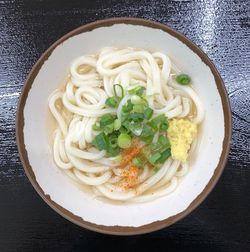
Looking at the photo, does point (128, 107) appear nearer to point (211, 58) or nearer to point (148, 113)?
point (148, 113)

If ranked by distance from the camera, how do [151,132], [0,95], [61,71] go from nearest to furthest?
[151,132]
[61,71]
[0,95]

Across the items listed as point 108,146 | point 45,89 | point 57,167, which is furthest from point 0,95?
point 108,146

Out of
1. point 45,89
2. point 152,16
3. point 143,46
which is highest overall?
point 152,16

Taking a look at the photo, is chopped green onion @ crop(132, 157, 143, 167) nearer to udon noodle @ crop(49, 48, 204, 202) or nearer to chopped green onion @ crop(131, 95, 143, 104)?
udon noodle @ crop(49, 48, 204, 202)

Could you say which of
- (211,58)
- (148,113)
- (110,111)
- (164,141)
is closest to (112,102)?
(110,111)

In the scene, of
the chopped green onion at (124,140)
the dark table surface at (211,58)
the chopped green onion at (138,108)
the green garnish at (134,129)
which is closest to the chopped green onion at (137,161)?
the green garnish at (134,129)

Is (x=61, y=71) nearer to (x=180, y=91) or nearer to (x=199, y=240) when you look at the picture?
(x=180, y=91)

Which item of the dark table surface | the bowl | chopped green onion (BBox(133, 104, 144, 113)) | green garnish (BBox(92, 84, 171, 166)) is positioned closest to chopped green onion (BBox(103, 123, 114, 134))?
green garnish (BBox(92, 84, 171, 166))
